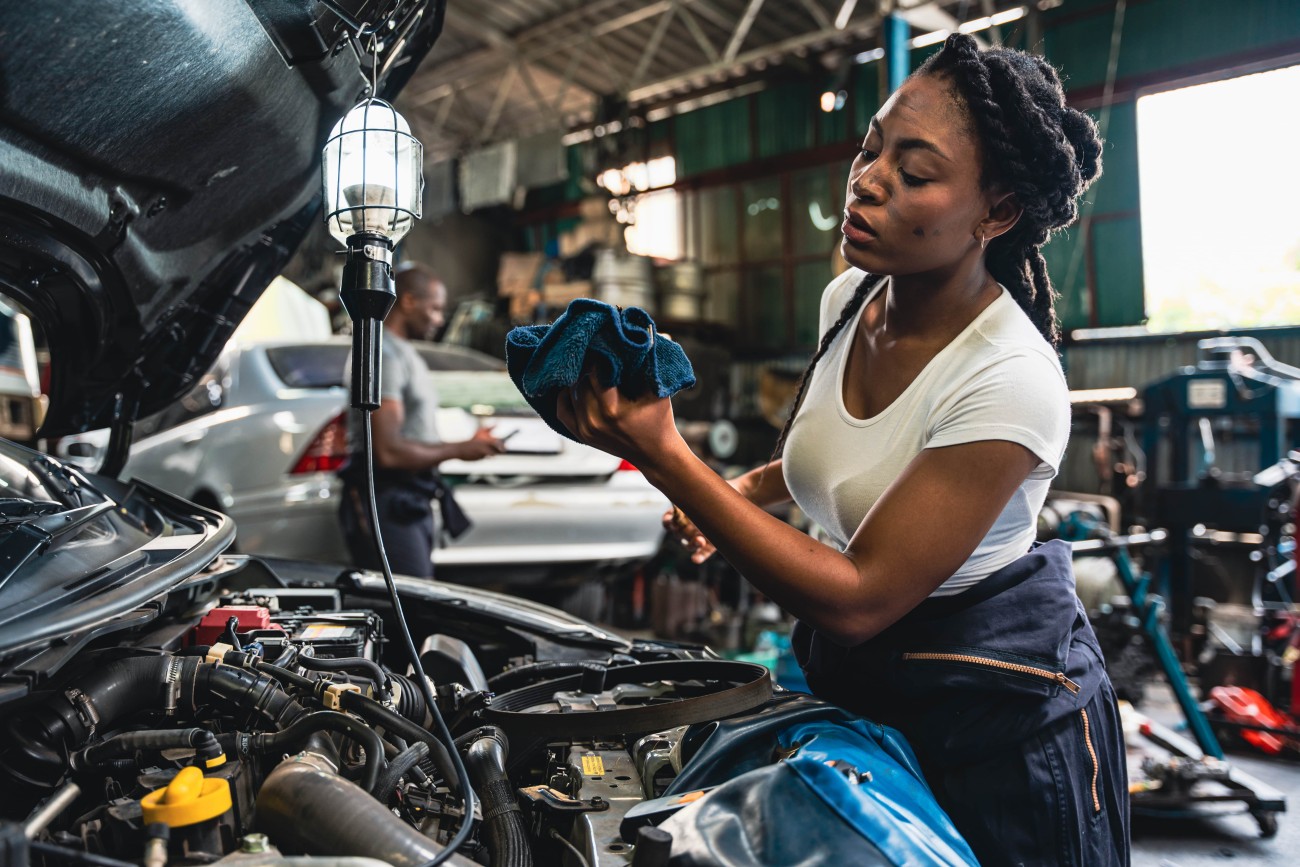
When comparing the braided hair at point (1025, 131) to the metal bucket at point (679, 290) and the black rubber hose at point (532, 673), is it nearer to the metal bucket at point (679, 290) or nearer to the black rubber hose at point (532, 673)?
the black rubber hose at point (532, 673)

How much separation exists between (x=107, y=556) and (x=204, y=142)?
633 millimetres

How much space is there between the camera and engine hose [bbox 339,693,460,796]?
1.10m

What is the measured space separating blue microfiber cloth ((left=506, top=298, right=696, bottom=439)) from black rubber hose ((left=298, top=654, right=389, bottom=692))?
552 millimetres

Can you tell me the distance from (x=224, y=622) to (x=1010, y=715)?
1.23 m

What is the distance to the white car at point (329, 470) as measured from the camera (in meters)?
3.76

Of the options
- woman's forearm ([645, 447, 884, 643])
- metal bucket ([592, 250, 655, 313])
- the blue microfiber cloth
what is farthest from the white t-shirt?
metal bucket ([592, 250, 655, 313])

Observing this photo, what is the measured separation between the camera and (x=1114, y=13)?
28.5 feet

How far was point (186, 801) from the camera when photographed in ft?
2.84

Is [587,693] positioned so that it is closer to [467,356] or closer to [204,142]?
[204,142]

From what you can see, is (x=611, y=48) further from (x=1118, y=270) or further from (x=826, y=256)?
(x=1118, y=270)

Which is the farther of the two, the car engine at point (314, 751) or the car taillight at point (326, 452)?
the car taillight at point (326, 452)

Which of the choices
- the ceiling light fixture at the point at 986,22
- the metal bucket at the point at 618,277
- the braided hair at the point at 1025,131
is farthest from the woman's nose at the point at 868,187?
the metal bucket at the point at 618,277

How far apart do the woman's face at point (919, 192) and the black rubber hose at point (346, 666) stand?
93cm

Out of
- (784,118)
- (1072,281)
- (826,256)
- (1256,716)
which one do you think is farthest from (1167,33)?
(1256,716)
